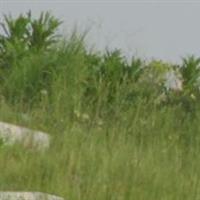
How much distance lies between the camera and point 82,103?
7820mm

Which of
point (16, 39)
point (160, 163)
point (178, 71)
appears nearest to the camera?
point (160, 163)

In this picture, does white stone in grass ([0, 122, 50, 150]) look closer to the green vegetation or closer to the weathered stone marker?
the green vegetation

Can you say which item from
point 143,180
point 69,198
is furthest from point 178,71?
point 69,198

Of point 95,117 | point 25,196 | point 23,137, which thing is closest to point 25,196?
point 25,196

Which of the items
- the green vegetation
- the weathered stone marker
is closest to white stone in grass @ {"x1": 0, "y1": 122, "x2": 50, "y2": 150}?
the green vegetation

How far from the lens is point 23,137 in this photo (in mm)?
6680

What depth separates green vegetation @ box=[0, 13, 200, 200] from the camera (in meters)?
5.83

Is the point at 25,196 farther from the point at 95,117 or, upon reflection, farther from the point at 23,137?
the point at 95,117

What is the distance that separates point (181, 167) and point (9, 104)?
217cm

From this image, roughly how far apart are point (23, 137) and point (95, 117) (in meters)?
1.12

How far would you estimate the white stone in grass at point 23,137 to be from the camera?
6.50 meters

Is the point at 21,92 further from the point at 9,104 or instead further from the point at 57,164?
the point at 57,164

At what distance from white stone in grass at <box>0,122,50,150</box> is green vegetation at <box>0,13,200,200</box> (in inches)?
4.5

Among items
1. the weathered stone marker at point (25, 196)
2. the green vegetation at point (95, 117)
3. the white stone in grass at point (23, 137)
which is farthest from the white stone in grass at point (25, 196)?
the white stone in grass at point (23, 137)
